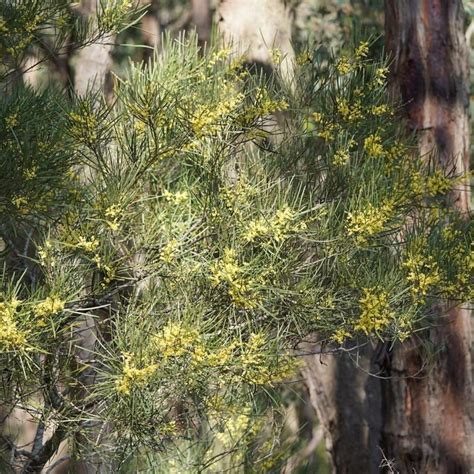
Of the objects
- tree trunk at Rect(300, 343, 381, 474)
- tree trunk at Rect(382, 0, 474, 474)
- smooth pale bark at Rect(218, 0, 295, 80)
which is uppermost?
smooth pale bark at Rect(218, 0, 295, 80)

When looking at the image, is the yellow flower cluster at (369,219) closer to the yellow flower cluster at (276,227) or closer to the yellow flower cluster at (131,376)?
the yellow flower cluster at (276,227)

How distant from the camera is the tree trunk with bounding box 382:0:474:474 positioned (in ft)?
19.0

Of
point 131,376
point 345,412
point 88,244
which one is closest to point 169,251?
point 88,244

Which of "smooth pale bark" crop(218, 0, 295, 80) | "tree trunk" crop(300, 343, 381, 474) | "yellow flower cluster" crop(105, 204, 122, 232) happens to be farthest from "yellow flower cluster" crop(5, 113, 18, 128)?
"tree trunk" crop(300, 343, 381, 474)

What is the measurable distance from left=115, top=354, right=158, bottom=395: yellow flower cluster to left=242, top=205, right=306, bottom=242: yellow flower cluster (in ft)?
1.92

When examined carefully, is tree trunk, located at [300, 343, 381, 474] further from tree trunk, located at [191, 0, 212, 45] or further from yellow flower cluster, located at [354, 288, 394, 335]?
yellow flower cluster, located at [354, 288, 394, 335]

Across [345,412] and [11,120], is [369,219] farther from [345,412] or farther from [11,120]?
[345,412]

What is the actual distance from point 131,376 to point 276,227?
713 millimetres

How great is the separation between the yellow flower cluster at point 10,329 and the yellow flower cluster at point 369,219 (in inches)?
47.2

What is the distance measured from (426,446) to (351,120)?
7.07 ft

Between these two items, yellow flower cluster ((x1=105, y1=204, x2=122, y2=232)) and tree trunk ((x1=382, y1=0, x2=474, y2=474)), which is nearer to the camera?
yellow flower cluster ((x1=105, y1=204, x2=122, y2=232))

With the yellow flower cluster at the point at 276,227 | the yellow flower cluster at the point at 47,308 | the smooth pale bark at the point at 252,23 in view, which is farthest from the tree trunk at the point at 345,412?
the yellow flower cluster at the point at 47,308

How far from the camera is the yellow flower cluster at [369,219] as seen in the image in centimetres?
387

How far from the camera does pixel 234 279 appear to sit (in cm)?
380
